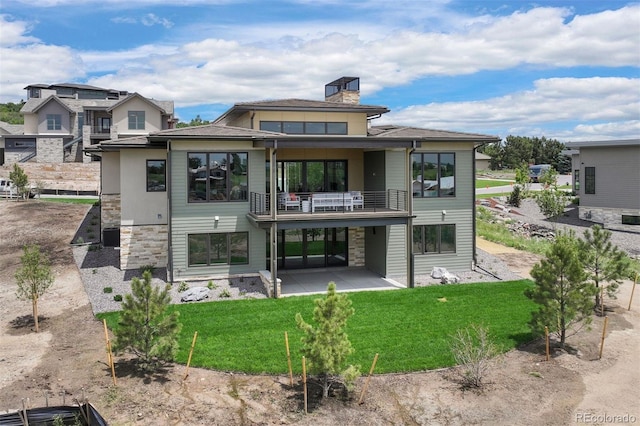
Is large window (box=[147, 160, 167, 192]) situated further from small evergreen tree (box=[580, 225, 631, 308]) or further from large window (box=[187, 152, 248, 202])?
small evergreen tree (box=[580, 225, 631, 308])

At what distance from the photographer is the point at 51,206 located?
34281 mm

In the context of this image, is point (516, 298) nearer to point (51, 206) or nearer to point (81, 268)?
point (81, 268)

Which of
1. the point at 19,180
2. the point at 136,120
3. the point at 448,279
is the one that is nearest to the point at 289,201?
the point at 448,279

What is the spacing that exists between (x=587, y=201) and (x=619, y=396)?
92.3 feet

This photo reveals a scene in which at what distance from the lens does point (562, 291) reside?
1362 cm

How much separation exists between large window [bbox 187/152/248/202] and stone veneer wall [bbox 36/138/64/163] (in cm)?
3895

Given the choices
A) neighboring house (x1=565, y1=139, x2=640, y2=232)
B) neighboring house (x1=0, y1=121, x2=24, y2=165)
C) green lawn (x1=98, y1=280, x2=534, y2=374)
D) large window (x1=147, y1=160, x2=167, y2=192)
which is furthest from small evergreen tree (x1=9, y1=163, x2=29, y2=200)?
neighboring house (x1=565, y1=139, x2=640, y2=232)

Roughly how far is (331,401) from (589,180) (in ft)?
104

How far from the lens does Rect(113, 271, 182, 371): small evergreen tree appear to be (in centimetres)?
1166

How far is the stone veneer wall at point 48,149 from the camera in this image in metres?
51.8

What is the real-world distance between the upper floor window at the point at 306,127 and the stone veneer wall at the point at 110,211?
822 cm

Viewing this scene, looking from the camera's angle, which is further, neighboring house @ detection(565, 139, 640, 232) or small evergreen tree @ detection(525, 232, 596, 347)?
neighboring house @ detection(565, 139, 640, 232)

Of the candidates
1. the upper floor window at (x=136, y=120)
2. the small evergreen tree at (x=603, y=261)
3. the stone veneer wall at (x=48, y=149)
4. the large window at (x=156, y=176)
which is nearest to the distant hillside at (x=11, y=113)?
the stone veneer wall at (x=48, y=149)

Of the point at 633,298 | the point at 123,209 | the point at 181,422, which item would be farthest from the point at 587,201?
the point at 181,422
